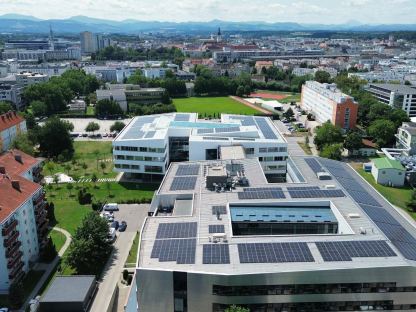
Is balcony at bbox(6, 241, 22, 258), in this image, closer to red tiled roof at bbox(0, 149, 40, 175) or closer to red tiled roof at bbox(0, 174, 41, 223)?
red tiled roof at bbox(0, 174, 41, 223)

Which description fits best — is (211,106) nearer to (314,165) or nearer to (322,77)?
(322,77)

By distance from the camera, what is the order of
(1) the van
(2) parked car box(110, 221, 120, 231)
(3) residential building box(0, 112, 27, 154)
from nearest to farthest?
(2) parked car box(110, 221, 120, 231) < (1) the van < (3) residential building box(0, 112, 27, 154)

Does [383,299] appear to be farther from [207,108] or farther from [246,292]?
[207,108]

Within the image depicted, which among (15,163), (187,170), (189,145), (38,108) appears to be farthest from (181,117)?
(38,108)

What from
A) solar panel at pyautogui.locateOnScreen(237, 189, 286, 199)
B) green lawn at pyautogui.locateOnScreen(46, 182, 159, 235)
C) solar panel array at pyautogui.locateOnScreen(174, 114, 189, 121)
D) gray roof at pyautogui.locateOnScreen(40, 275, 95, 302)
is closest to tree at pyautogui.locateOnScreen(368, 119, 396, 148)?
solar panel array at pyautogui.locateOnScreen(174, 114, 189, 121)

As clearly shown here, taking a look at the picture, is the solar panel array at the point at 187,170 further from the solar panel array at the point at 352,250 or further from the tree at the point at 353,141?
the tree at the point at 353,141

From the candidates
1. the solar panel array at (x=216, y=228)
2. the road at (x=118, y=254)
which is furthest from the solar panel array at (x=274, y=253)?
the road at (x=118, y=254)

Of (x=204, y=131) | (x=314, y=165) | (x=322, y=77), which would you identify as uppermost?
(x=322, y=77)
